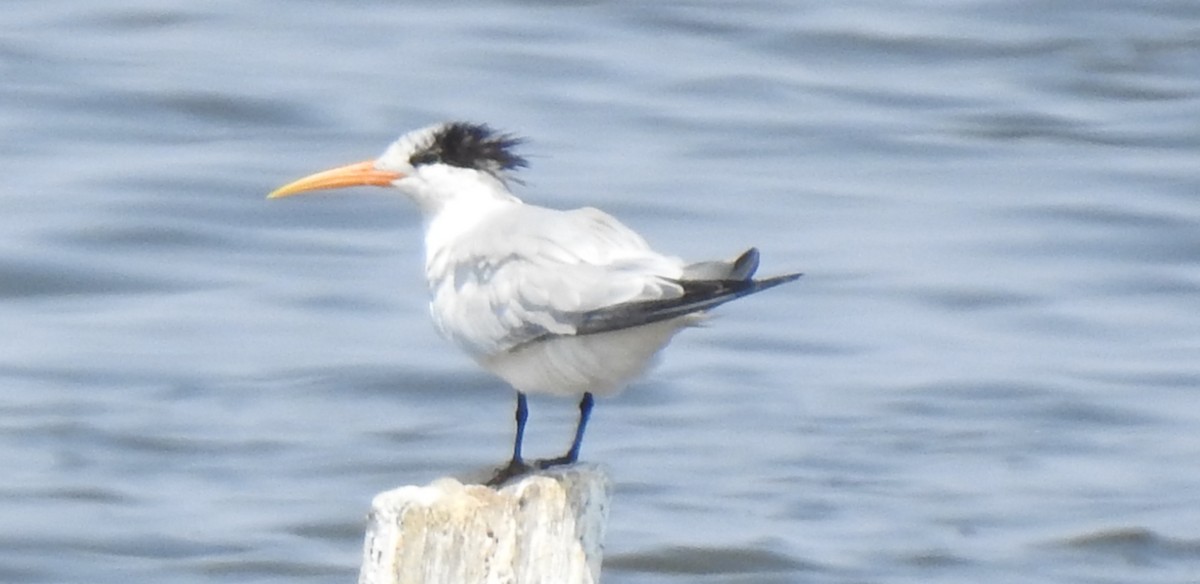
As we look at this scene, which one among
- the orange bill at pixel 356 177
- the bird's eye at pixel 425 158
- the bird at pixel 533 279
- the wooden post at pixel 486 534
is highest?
the bird's eye at pixel 425 158

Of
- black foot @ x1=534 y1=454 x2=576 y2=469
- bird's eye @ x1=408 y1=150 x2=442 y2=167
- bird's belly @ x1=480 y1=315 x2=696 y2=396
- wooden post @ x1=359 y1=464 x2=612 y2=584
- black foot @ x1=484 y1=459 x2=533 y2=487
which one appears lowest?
wooden post @ x1=359 y1=464 x2=612 y2=584

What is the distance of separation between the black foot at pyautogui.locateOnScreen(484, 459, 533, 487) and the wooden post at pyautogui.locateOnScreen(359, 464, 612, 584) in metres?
0.58

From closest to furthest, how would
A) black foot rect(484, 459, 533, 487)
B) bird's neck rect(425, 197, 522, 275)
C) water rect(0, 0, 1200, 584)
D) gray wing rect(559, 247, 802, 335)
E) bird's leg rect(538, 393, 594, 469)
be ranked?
gray wing rect(559, 247, 802, 335)
black foot rect(484, 459, 533, 487)
bird's leg rect(538, 393, 594, 469)
bird's neck rect(425, 197, 522, 275)
water rect(0, 0, 1200, 584)

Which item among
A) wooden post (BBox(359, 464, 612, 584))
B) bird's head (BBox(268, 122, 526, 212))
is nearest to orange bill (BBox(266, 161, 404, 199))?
bird's head (BBox(268, 122, 526, 212))

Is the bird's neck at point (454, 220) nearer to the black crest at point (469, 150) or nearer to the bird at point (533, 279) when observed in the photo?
the bird at point (533, 279)

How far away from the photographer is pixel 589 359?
284 inches

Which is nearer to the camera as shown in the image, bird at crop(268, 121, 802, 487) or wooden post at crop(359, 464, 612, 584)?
wooden post at crop(359, 464, 612, 584)

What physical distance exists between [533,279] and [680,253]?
884 cm

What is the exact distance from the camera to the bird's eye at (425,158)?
323 inches

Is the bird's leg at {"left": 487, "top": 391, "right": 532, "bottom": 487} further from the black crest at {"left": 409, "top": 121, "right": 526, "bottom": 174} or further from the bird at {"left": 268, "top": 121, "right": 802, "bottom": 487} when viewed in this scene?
the black crest at {"left": 409, "top": 121, "right": 526, "bottom": 174}

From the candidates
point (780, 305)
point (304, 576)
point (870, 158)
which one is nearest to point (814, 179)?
point (870, 158)

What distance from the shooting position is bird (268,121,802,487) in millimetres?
6887

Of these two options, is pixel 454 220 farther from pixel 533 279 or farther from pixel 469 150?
pixel 533 279

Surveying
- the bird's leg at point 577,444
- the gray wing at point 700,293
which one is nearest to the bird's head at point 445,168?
the bird's leg at point 577,444
